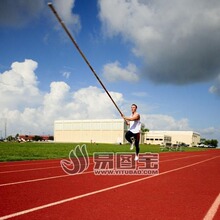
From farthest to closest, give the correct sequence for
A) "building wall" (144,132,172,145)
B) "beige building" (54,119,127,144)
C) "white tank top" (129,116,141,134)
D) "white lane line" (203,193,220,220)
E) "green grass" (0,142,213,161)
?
"building wall" (144,132,172,145) → "beige building" (54,119,127,144) → "green grass" (0,142,213,161) → "white tank top" (129,116,141,134) → "white lane line" (203,193,220,220)

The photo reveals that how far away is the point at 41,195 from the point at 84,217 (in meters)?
1.69

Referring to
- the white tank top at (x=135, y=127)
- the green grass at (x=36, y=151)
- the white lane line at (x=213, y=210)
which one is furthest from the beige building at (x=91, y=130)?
the white lane line at (x=213, y=210)

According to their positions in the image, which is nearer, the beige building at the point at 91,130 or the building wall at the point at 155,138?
the beige building at the point at 91,130

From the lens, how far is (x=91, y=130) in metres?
129

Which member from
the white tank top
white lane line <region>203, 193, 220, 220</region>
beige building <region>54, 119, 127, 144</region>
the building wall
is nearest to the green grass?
the white tank top

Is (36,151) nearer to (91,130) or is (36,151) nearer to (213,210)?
(213,210)

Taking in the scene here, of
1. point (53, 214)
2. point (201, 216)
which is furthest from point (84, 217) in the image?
point (201, 216)

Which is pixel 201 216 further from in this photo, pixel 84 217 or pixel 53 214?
pixel 53 214

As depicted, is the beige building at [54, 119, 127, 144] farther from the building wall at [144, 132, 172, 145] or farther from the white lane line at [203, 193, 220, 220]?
the white lane line at [203, 193, 220, 220]

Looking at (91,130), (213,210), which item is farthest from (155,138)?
(213,210)

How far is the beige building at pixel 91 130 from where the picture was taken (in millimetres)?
121438

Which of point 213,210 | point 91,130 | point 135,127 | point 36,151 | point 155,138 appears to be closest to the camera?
point 213,210

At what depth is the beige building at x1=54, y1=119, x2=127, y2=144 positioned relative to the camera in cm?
12144

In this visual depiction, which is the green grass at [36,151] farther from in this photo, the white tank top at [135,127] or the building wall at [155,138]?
the building wall at [155,138]
